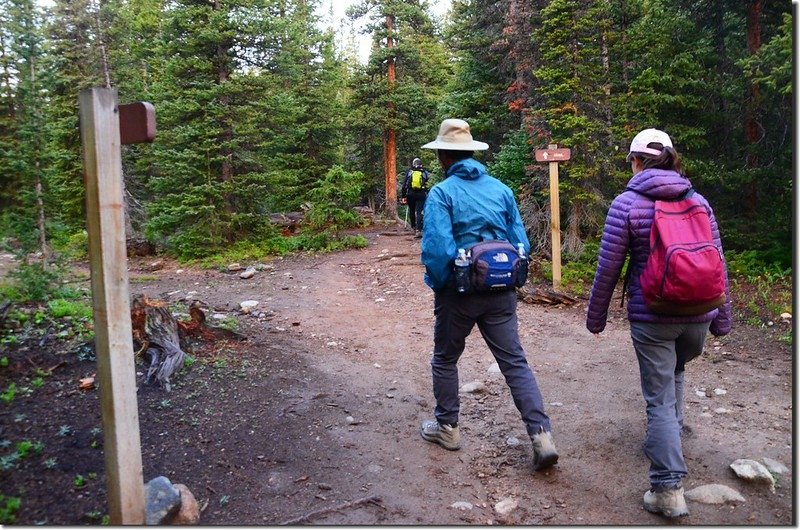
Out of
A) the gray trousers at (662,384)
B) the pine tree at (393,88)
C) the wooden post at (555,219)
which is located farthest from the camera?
the pine tree at (393,88)

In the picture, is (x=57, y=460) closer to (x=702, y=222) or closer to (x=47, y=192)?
(x=702, y=222)

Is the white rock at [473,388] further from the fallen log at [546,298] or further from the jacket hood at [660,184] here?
the fallen log at [546,298]

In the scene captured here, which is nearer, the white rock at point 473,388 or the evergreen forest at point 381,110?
the white rock at point 473,388

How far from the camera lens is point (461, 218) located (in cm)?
430

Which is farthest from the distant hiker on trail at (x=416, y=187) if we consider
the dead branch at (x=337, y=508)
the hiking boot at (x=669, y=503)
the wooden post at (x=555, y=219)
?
the hiking boot at (x=669, y=503)

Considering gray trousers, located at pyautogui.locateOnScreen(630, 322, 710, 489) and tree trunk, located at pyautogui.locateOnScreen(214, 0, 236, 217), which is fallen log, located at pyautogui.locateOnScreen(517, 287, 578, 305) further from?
tree trunk, located at pyautogui.locateOnScreen(214, 0, 236, 217)

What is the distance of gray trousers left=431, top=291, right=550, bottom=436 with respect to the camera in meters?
4.28

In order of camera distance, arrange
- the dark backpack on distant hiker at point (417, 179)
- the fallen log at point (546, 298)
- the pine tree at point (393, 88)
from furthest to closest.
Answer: the pine tree at point (393, 88) → the dark backpack on distant hiker at point (417, 179) → the fallen log at point (546, 298)

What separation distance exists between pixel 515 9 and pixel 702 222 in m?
12.5

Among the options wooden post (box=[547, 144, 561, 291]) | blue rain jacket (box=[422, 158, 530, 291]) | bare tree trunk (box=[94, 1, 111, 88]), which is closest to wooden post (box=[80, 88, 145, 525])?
blue rain jacket (box=[422, 158, 530, 291])

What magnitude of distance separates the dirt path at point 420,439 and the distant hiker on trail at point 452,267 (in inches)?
20.1

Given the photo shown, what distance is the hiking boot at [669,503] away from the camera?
→ 3.50 meters

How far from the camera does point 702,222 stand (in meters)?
3.61

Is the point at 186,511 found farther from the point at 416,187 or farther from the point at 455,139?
the point at 416,187
